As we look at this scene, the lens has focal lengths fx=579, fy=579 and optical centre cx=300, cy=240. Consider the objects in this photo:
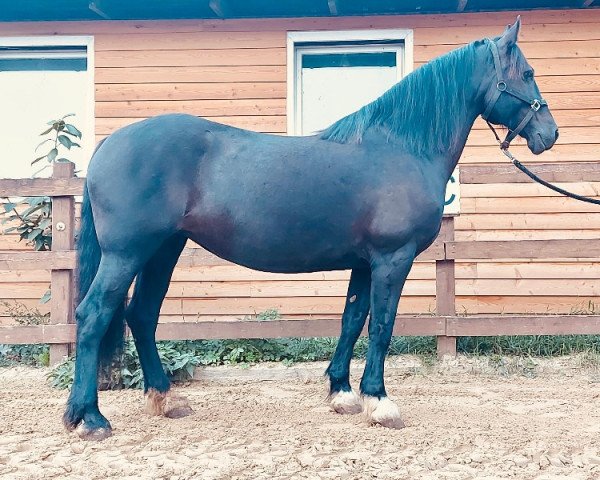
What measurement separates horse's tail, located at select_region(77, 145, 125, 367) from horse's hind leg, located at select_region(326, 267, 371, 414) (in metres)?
1.26

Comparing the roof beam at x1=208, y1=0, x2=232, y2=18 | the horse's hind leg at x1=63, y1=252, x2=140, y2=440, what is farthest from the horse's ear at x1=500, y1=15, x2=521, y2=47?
the roof beam at x1=208, y1=0, x2=232, y2=18

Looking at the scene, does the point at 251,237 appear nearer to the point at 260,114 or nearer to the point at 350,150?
the point at 350,150

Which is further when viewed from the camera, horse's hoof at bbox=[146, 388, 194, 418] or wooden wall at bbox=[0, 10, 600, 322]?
wooden wall at bbox=[0, 10, 600, 322]

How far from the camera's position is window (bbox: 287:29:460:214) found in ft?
19.1

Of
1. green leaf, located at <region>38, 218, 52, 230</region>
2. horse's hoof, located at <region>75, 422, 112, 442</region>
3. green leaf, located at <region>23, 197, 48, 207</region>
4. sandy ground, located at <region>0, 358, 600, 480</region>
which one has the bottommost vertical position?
sandy ground, located at <region>0, 358, 600, 480</region>

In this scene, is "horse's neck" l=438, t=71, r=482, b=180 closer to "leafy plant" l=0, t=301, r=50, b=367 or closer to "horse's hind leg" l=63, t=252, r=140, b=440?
"horse's hind leg" l=63, t=252, r=140, b=440

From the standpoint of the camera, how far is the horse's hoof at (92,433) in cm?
278

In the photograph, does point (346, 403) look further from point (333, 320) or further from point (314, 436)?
point (333, 320)

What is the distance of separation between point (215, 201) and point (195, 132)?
404mm

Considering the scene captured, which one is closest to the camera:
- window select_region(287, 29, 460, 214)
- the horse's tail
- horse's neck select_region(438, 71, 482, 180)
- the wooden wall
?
the horse's tail

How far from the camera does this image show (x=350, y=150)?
3145mm

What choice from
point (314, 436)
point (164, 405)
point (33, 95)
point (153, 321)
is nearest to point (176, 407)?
point (164, 405)

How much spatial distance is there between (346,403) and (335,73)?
3.70 meters

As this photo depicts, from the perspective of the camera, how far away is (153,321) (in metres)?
3.32
